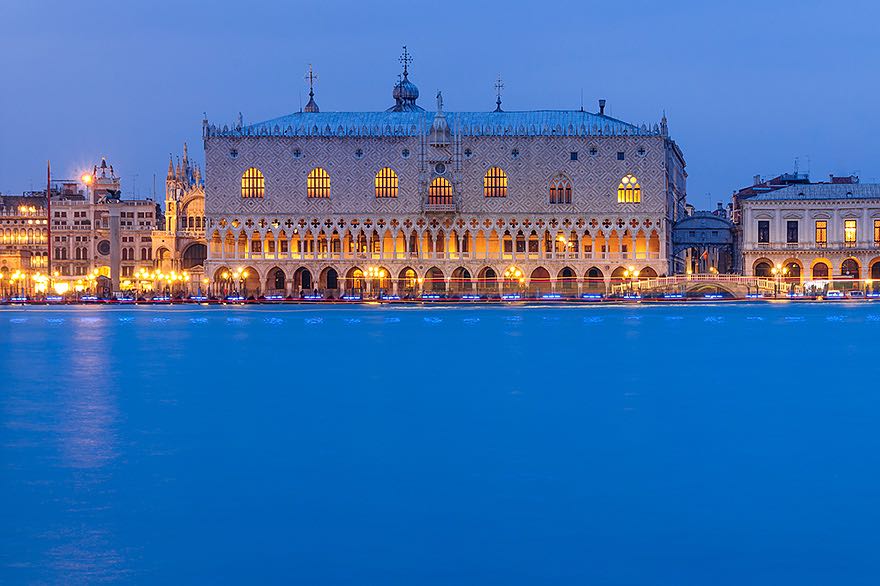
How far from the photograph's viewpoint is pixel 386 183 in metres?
77.9

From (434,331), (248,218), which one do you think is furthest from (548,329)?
(248,218)

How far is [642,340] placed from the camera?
37156 mm

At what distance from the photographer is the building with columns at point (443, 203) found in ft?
253

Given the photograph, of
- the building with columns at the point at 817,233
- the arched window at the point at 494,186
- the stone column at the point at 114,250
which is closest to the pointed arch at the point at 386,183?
the arched window at the point at 494,186

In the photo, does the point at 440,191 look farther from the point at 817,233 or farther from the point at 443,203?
the point at 817,233

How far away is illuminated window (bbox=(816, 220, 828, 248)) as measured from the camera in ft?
249

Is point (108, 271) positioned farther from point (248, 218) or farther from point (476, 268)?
point (476, 268)

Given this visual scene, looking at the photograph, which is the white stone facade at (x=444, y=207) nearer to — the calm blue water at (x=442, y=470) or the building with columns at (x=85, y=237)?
the building with columns at (x=85, y=237)

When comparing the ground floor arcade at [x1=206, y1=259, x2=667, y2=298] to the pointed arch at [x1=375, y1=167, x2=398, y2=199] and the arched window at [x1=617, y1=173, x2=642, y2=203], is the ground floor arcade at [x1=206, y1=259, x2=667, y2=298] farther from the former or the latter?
the pointed arch at [x1=375, y1=167, x2=398, y2=199]

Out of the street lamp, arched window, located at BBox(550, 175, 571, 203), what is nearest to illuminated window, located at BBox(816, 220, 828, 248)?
arched window, located at BBox(550, 175, 571, 203)

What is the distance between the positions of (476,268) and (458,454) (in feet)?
205

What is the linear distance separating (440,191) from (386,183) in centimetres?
356

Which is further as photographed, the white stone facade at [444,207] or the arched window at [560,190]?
the arched window at [560,190]

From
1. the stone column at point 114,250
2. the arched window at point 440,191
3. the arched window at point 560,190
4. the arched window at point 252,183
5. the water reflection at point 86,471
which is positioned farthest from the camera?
the stone column at point 114,250
